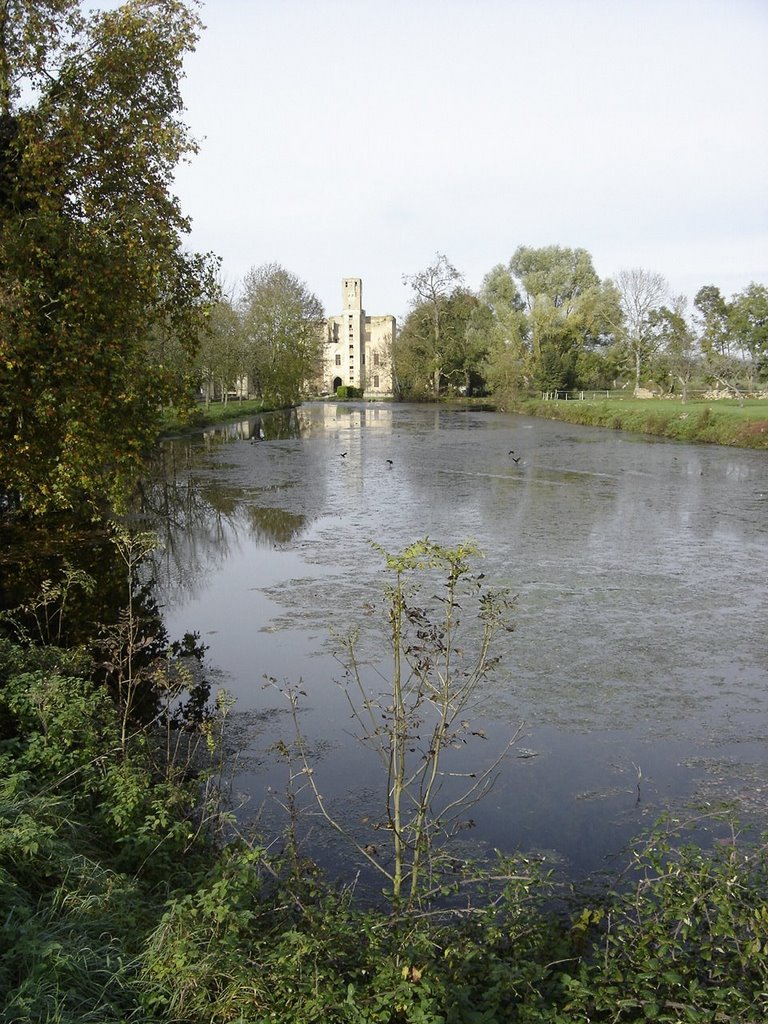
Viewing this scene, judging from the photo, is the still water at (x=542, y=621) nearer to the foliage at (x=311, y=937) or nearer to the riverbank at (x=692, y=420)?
the foliage at (x=311, y=937)

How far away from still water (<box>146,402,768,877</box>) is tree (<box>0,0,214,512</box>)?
2.60m

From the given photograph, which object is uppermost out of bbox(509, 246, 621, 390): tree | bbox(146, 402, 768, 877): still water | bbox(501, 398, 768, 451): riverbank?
bbox(509, 246, 621, 390): tree

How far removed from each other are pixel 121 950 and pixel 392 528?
39.0 ft

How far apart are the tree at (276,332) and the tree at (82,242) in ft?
134

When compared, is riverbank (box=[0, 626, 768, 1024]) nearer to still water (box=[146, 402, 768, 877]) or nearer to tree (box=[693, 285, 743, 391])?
still water (box=[146, 402, 768, 877])

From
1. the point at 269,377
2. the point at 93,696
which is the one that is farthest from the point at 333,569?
the point at 269,377

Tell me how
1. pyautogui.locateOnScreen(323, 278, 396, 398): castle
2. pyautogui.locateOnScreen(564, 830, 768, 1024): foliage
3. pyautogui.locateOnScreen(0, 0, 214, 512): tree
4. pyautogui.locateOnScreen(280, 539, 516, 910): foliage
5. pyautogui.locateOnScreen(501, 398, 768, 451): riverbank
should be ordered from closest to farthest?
pyautogui.locateOnScreen(564, 830, 768, 1024): foliage < pyautogui.locateOnScreen(280, 539, 516, 910): foliage < pyautogui.locateOnScreen(0, 0, 214, 512): tree < pyautogui.locateOnScreen(501, 398, 768, 451): riverbank < pyautogui.locateOnScreen(323, 278, 396, 398): castle

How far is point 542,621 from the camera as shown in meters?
9.41

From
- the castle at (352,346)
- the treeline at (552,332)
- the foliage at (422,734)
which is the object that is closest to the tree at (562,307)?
the treeline at (552,332)

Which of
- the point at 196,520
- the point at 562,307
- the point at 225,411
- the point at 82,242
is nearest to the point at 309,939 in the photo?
the point at 82,242

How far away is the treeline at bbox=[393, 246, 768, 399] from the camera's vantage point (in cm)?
5778

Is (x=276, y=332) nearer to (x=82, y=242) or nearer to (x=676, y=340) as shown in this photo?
(x=676, y=340)

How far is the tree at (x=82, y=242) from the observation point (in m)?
10.1

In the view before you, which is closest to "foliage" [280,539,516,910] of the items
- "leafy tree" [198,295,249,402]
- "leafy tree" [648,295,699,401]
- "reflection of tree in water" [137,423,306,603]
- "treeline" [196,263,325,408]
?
"reflection of tree in water" [137,423,306,603]
